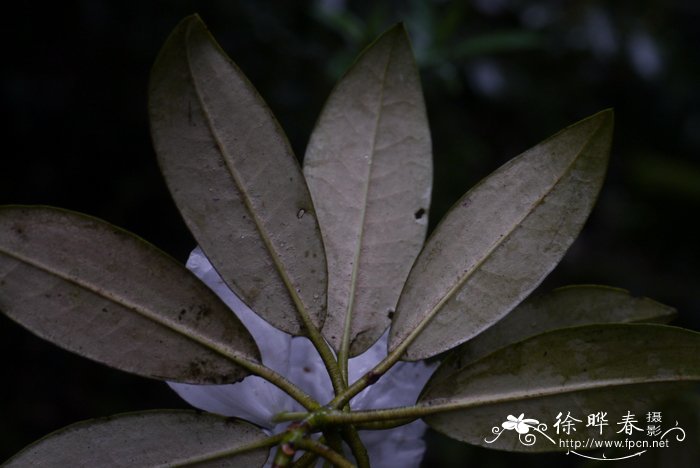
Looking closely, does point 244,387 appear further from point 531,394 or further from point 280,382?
point 531,394

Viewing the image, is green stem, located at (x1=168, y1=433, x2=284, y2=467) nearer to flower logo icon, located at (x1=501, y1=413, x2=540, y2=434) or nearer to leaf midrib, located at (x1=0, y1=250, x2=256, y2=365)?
leaf midrib, located at (x1=0, y1=250, x2=256, y2=365)

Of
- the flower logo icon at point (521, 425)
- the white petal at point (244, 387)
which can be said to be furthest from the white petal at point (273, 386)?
the flower logo icon at point (521, 425)

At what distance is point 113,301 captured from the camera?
539mm

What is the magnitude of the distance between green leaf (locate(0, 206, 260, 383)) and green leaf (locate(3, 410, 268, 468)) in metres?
0.03

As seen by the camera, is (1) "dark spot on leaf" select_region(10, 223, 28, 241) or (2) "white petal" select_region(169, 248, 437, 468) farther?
(2) "white petal" select_region(169, 248, 437, 468)

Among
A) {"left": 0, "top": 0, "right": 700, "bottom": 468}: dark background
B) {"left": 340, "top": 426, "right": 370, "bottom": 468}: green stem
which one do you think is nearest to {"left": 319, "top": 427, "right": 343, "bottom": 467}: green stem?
{"left": 340, "top": 426, "right": 370, "bottom": 468}: green stem

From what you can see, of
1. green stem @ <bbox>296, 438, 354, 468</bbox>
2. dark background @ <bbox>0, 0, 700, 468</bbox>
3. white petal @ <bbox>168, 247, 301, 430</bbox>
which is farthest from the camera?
dark background @ <bbox>0, 0, 700, 468</bbox>

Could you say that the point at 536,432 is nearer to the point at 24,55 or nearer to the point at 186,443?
the point at 186,443

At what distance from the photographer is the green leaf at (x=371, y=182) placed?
614mm

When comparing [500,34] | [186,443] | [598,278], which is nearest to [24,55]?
[500,34]

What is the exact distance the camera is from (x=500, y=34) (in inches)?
51.3

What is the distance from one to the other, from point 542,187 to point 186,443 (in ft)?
1.02

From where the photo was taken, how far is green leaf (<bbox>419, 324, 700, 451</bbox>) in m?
0.57

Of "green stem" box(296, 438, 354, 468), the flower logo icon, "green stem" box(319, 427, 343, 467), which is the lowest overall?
"green stem" box(296, 438, 354, 468)
